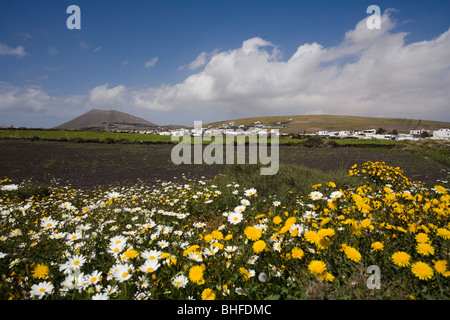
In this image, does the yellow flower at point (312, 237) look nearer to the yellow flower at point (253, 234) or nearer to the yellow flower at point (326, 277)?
the yellow flower at point (326, 277)

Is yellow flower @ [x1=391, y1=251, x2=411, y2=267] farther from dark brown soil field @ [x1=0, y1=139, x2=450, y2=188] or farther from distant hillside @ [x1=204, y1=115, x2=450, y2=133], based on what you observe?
distant hillside @ [x1=204, y1=115, x2=450, y2=133]

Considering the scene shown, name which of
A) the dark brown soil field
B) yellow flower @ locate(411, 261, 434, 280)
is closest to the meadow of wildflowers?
yellow flower @ locate(411, 261, 434, 280)

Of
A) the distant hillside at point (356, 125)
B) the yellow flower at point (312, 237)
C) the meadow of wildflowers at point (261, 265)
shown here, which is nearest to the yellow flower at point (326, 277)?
the meadow of wildflowers at point (261, 265)

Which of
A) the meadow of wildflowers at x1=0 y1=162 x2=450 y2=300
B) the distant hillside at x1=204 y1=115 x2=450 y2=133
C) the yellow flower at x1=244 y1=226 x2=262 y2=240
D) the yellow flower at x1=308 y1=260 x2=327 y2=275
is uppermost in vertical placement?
the distant hillside at x1=204 y1=115 x2=450 y2=133

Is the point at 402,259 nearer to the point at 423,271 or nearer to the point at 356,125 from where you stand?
the point at 423,271

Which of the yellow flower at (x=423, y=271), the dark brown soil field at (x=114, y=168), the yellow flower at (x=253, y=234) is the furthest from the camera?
the dark brown soil field at (x=114, y=168)

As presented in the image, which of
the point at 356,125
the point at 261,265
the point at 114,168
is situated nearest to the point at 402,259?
the point at 261,265

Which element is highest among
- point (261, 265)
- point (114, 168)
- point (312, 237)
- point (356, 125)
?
point (356, 125)

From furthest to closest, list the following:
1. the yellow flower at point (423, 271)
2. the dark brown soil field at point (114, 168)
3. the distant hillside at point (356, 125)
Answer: the distant hillside at point (356, 125)
the dark brown soil field at point (114, 168)
the yellow flower at point (423, 271)
